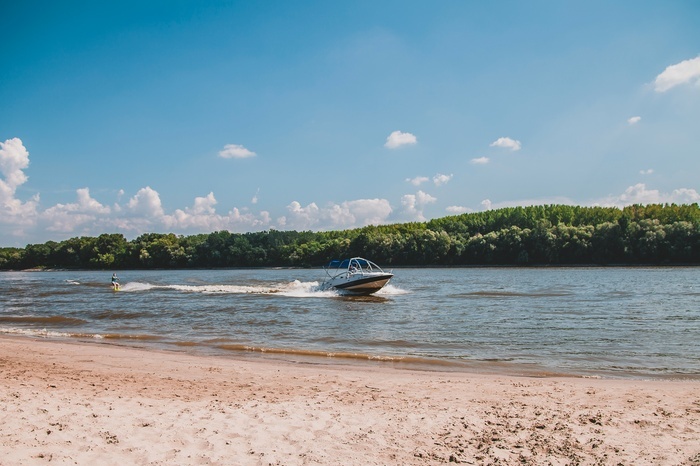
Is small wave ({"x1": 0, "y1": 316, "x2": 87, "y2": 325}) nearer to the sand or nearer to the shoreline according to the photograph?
the shoreline

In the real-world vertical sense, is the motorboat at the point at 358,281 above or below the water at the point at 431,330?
above

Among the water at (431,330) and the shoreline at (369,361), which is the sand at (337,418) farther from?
the water at (431,330)

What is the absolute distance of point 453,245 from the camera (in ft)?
414

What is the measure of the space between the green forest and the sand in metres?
102

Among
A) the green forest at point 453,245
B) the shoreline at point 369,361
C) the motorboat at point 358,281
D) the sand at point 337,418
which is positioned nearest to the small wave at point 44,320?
the shoreline at point 369,361

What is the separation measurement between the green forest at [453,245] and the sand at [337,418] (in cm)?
10234

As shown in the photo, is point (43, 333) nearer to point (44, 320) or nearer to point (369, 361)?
point (44, 320)

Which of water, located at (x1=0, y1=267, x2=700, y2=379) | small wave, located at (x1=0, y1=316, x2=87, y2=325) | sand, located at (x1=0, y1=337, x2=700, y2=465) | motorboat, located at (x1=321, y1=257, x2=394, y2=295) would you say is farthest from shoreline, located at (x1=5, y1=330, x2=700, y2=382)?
motorboat, located at (x1=321, y1=257, x2=394, y2=295)

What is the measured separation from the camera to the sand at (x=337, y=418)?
22.4 feet

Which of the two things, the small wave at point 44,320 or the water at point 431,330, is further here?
the small wave at point 44,320

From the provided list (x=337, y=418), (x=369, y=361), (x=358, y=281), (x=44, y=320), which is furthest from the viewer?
(x=358, y=281)

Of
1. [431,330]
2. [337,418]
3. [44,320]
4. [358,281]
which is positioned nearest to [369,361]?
[337,418]

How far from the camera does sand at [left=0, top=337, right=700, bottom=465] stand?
6.82 meters

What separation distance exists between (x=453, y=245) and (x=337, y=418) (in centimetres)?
12018
